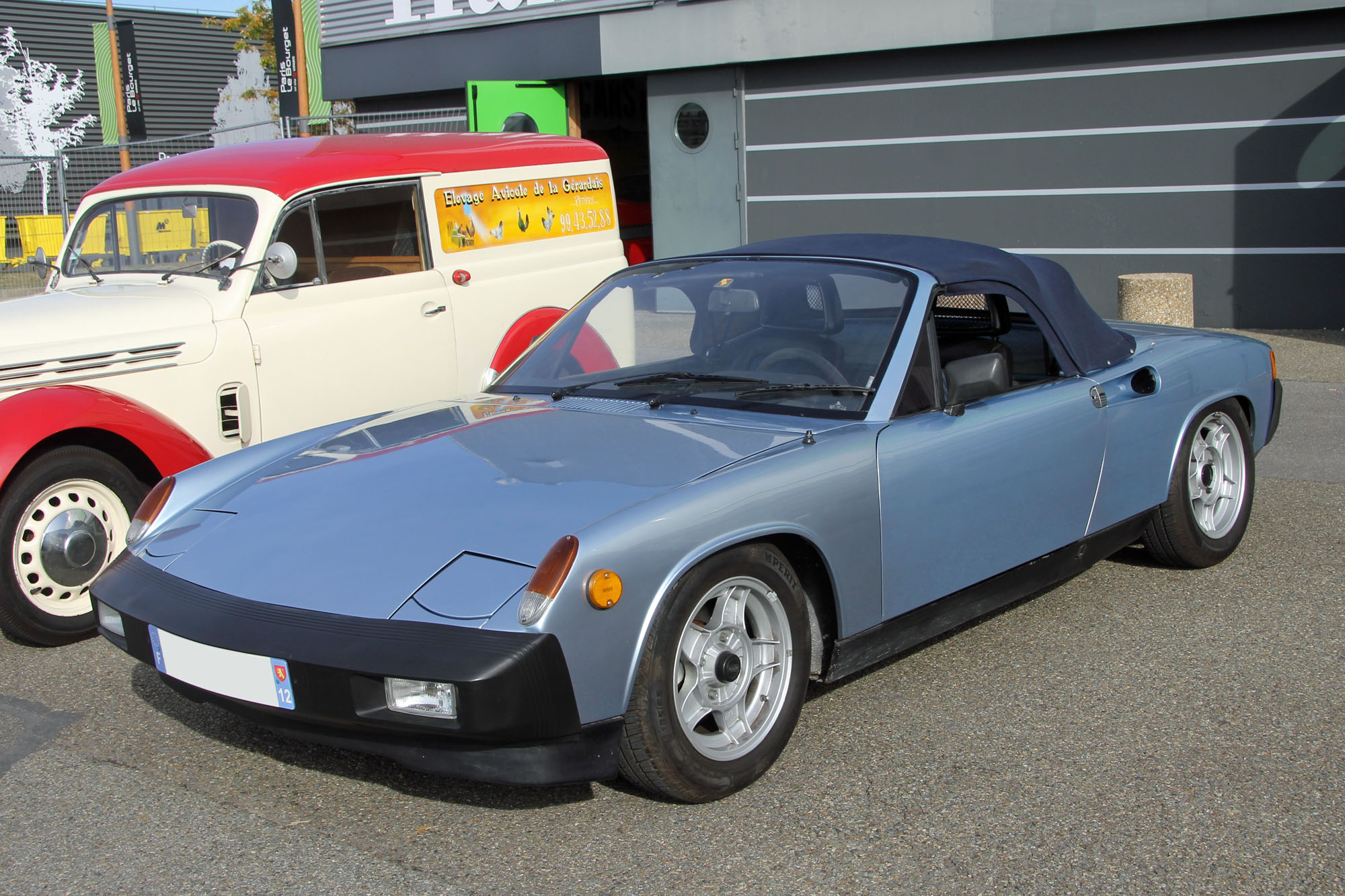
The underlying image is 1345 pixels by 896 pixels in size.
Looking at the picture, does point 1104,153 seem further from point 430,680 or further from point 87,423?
point 430,680

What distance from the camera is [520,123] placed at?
16.0m

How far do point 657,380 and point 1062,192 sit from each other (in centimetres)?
1050

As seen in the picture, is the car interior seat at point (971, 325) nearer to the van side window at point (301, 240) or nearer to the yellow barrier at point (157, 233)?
the van side window at point (301, 240)

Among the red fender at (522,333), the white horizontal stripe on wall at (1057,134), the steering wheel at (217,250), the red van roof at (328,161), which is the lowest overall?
the red fender at (522,333)

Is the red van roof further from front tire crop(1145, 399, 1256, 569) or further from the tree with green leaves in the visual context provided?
the tree with green leaves

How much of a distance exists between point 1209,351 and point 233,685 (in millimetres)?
4069

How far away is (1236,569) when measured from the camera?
17.0 ft

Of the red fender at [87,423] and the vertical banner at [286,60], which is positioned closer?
the red fender at [87,423]

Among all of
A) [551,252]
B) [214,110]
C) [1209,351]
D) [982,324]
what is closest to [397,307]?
[551,252]

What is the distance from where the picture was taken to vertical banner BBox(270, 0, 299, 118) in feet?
65.1

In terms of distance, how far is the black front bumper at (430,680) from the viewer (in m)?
2.79

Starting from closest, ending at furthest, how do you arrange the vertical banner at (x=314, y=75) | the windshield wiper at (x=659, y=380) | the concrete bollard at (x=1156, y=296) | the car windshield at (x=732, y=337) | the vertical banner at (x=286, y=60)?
the car windshield at (x=732, y=337)
the windshield wiper at (x=659, y=380)
the concrete bollard at (x=1156, y=296)
the vertical banner at (x=286, y=60)
the vertical banner at (x=314, y=75)

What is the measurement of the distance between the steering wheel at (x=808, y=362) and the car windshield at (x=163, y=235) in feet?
9.36

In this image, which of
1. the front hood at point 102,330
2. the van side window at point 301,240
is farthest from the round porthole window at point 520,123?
the front hood at point 102,330
